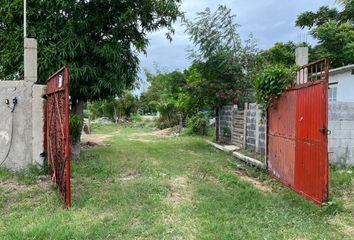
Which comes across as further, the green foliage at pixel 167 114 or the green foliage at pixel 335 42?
the green foliage at pixel 167 114

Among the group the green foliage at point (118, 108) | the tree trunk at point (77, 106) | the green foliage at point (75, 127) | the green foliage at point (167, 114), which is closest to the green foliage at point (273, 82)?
the green foliage at point (75, 127)

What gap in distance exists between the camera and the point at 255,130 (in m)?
9.88

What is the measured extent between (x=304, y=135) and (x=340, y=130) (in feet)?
8.98

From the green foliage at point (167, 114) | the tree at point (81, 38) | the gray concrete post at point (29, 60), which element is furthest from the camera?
the green foliage at point (167, 114)

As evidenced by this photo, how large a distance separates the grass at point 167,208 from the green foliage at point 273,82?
5.47 ft

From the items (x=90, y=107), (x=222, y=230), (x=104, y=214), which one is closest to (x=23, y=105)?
(x=104, y=214)

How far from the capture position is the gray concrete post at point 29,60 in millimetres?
7449

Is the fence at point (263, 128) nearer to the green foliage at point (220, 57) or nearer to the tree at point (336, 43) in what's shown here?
the green foliage at point (220, 57)

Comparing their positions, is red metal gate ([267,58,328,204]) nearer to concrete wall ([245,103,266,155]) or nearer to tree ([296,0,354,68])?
concrete wall ([245,103,266,155])

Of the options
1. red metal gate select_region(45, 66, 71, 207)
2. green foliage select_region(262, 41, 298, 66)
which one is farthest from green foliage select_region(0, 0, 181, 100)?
green foliage select_region(262, 41, 298, 66)

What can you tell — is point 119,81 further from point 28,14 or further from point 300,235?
point 300,235

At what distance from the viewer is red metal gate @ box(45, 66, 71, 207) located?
4.88 metres

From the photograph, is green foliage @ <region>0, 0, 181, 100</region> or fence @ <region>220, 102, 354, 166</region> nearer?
Result: fence @ <region>220, 102, 354, 166</region>

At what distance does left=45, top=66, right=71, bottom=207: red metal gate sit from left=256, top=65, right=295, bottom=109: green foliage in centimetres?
398
